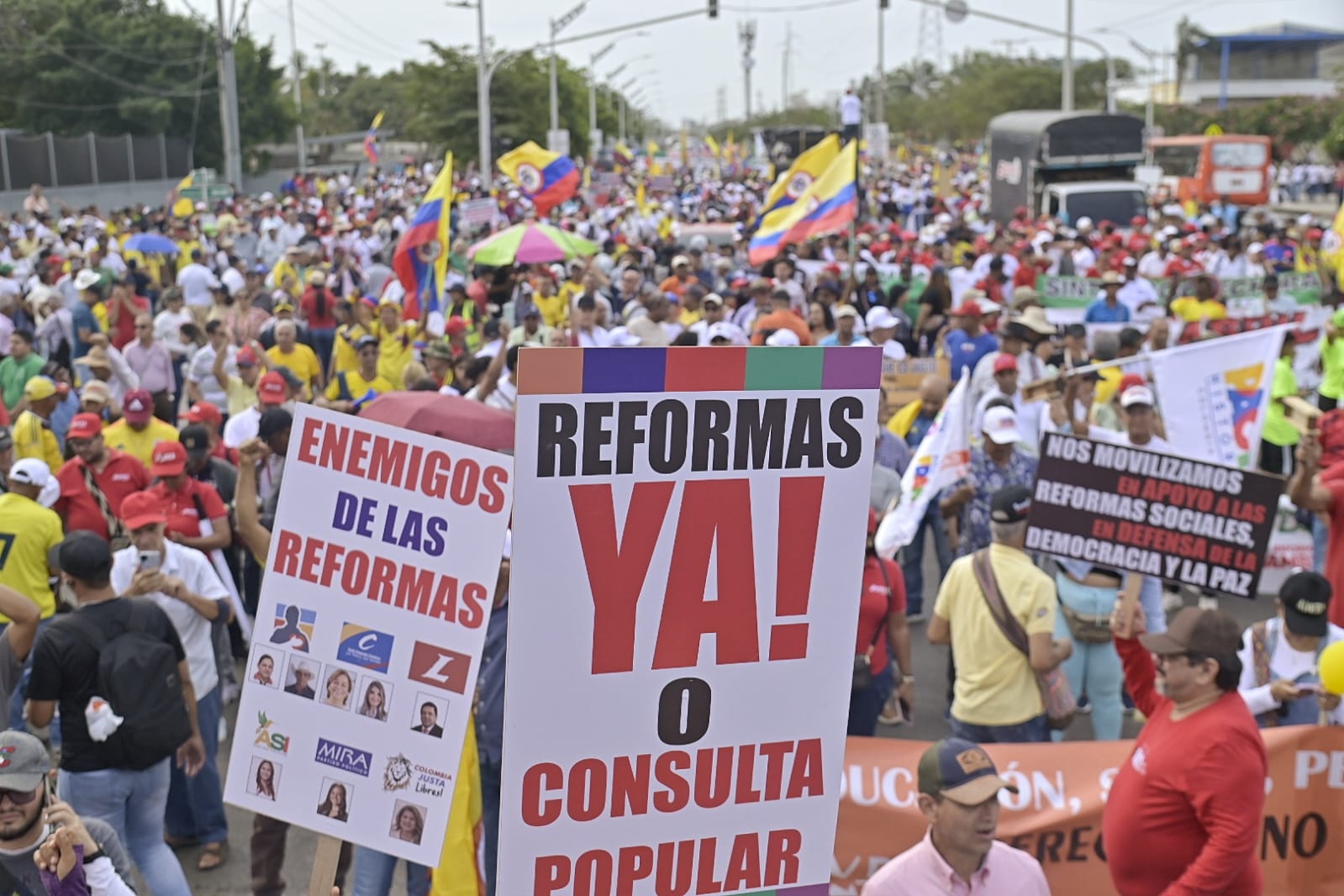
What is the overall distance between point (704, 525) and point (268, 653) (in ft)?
5.39

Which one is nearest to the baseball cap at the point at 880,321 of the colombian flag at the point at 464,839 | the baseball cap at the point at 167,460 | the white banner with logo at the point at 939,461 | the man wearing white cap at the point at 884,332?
the man wearing white cap at the point at 884,332

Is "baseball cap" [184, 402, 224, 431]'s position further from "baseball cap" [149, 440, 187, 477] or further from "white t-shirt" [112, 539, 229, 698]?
"white t-shirt" [112, 539, 229, 698]

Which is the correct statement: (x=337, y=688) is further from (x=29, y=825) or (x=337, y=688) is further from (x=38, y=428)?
(x=38, y=428)

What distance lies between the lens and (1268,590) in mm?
10180

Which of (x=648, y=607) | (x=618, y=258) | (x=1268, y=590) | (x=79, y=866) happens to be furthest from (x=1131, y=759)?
(x=618, y=258)

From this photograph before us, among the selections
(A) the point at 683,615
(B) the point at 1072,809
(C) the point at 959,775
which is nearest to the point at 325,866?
(A) the point at 683,615

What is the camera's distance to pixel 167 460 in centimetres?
757

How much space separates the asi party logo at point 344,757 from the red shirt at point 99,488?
13.6 feet

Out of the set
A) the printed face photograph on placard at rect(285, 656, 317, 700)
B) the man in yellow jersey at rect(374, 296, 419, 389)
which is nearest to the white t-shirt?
the printed face photograph on placard at rect(285, 656, 317, 700)

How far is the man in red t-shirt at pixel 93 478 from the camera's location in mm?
7832

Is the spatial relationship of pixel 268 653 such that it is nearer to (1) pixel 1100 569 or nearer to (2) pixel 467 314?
(1) pixel 1100 569

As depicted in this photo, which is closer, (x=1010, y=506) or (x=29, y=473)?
(x=1010, y=506)

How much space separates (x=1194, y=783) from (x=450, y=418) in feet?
14.7

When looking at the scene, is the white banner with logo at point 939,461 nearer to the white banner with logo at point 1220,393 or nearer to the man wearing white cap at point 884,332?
the white banner with logo at point 1220,393
